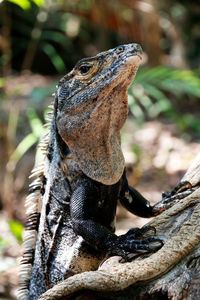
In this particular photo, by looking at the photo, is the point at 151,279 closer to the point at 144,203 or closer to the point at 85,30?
the point at 144,203

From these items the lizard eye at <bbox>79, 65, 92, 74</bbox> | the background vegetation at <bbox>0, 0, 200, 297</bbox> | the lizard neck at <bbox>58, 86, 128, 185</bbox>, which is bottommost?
the lizard neck at <bbox>58, 86, 128, 185</bbox>

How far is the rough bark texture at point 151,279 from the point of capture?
188cm

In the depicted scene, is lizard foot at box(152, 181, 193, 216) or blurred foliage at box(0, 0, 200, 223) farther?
blurred foliage at box(0, 0, 200, 223)

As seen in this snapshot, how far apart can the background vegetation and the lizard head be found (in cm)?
146

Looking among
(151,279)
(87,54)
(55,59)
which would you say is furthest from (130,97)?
(87,54)

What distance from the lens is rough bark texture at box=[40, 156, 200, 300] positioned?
1878mm

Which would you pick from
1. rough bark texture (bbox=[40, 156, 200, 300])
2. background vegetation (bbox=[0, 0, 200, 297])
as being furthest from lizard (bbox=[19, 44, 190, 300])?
background vegetation (bbox=[0, 0, 200, 297])

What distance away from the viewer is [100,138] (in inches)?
112

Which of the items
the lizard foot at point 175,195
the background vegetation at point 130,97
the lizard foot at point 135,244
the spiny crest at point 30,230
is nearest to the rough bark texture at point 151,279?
the lizard foot at point 135,244

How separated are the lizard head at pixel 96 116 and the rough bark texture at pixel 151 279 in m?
0.88

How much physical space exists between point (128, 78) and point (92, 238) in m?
1.04

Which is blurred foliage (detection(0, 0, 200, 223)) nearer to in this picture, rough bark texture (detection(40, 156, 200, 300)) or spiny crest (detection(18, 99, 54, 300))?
spiny crest (detection(18, 99, 54, 300))

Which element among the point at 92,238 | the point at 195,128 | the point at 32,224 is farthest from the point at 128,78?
the point at 195,128

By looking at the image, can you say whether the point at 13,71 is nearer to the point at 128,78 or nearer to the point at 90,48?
the point at 90,48
